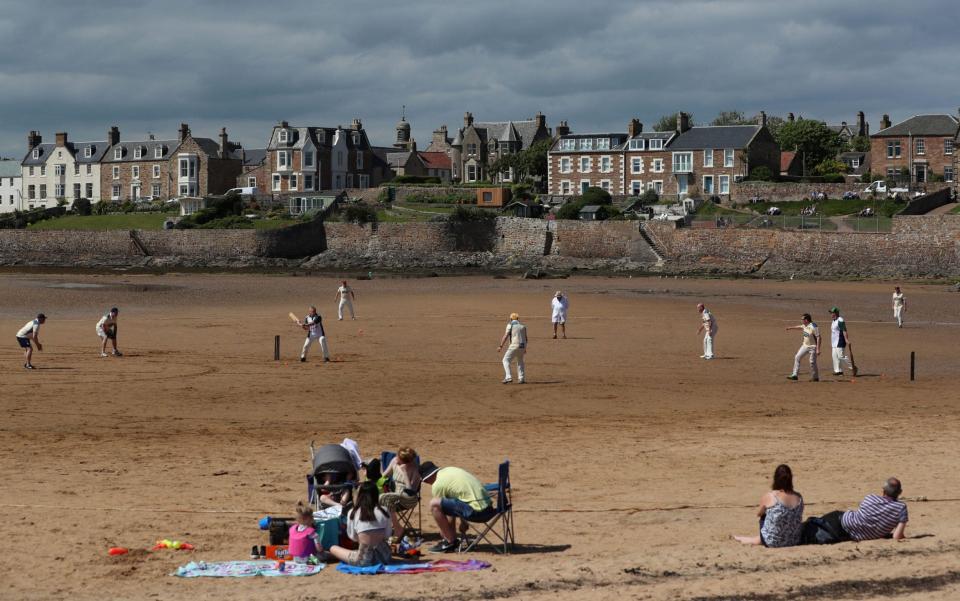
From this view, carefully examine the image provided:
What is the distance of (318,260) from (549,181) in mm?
26200

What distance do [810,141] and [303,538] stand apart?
98.4m

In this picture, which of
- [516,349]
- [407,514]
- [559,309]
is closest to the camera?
[407,514]

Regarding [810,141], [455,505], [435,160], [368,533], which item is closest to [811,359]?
[455,505]

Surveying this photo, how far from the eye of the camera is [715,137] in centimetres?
8719

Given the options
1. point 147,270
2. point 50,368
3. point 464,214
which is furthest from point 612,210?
point 50,368

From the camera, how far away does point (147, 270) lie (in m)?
70.3

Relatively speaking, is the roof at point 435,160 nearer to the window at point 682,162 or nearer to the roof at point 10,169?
the window at point 682,162

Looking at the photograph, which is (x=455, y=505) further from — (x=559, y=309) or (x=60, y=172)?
(x=60, y=172)

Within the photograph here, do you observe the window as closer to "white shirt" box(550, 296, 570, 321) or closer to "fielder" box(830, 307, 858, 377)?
"white shirt" box(550, 296, 570, 321)

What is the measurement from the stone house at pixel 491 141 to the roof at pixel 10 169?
42953mm

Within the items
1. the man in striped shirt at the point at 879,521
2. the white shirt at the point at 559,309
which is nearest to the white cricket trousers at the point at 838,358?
the white shirt at the point at 559,309

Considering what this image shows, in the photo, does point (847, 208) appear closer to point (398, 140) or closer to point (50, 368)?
point (50, 368)

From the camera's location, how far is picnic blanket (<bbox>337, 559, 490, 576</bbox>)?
10.8 meters

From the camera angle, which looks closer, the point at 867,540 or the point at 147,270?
the point at 867,540
